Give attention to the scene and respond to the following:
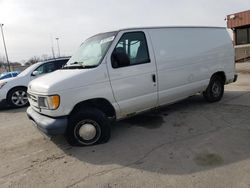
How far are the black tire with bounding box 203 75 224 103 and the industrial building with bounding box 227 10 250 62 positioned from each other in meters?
18.6

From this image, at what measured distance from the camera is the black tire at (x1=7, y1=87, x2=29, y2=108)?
8642 mm

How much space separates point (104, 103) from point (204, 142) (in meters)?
1.91

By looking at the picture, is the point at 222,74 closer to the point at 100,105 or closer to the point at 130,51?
the point at 130,51

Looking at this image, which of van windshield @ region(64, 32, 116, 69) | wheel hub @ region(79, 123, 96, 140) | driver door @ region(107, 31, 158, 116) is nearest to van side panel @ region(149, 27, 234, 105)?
driver door @ region(107, 31, 158, 116)

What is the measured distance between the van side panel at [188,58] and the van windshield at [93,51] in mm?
1021

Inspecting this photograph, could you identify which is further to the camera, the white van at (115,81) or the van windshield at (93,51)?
the van windshield at (93,51)

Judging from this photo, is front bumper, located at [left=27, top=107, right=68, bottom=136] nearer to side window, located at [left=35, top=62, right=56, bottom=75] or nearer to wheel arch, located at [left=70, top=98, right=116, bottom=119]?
wheel arch, located at [left=70, top=98, right=116, bottom=119]

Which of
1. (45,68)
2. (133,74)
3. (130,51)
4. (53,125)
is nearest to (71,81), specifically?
(53,125)

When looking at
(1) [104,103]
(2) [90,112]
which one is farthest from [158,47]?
(2) [90,112]

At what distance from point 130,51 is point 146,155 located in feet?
→ 6.76

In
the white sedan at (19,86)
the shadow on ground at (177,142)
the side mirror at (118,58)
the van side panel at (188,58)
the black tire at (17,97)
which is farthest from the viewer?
the black tire at (17,97)

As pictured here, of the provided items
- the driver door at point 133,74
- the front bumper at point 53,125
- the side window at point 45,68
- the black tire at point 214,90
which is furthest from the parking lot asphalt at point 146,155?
the side window at point 45,68

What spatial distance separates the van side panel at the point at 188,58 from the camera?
534 centimetres

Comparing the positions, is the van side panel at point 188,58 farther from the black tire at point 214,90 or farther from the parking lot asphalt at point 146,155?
the parking lot asphalt at point 146,155
